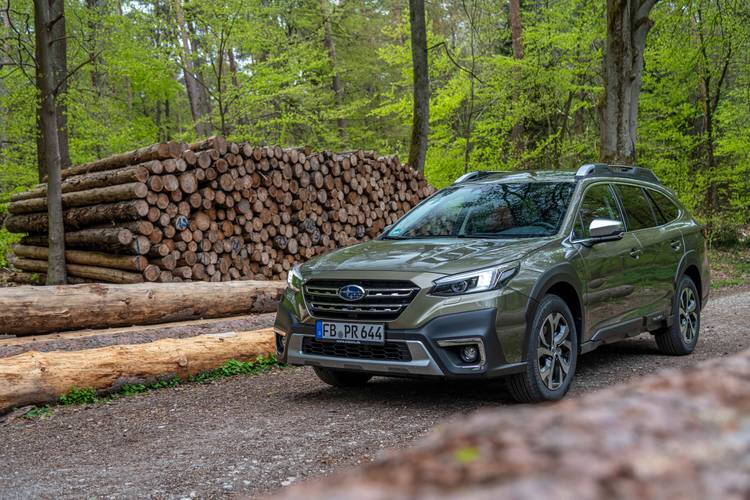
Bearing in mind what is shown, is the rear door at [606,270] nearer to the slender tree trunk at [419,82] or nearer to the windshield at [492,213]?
the windshield at [492,213]

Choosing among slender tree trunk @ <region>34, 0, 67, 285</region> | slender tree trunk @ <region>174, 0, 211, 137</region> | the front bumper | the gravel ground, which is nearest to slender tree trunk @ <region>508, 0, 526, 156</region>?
slender tree trunk @ <region>174, 0, 211, 137</region>

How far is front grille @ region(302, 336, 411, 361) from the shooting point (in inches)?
206

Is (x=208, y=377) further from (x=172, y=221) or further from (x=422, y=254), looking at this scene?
(x=172, y=221)

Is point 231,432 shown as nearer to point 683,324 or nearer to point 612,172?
point 612,172

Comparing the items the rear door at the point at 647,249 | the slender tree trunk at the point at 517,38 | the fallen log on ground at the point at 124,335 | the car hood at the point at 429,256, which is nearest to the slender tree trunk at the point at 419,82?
the slender tree trunk at the point at 517,38

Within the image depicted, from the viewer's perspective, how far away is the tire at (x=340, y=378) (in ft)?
20.9

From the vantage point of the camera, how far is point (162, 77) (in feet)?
77.3

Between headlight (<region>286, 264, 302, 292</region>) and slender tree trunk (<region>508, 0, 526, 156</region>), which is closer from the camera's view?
headlight (<region>286, 264, 302, 292</region>)

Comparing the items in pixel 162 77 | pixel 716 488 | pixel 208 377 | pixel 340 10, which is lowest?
pixel 208 377

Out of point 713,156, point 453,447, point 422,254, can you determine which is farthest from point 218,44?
point 453,447

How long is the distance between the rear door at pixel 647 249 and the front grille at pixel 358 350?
8.88ft

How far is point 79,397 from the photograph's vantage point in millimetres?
6301

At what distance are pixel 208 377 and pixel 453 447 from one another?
6.80 meters

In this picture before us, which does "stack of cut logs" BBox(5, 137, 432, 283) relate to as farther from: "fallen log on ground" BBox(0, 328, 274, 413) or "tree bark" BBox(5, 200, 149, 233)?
"fallen log on ground" BBox(0, 328, 274, 413)
